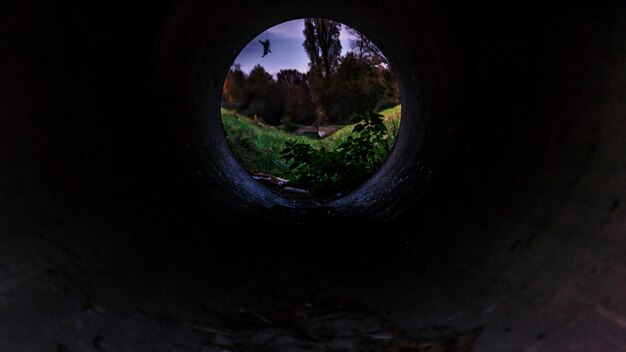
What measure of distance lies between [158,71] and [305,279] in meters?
1.35

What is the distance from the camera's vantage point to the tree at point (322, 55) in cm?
1978

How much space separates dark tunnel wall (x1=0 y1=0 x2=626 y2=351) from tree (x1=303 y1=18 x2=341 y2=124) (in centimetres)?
1691

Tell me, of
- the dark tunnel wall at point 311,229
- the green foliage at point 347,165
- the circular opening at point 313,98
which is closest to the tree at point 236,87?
the circular opening at point 313,98

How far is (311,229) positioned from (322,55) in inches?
693

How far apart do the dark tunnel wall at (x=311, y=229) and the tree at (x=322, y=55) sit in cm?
1691

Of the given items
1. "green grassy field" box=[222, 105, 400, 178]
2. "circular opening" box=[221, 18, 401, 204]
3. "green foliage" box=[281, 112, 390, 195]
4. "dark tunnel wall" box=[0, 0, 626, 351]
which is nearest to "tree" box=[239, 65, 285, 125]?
"circular opening" box=[221, 18, 401, 204]

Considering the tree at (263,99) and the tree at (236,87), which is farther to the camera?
the tree at (236,87)

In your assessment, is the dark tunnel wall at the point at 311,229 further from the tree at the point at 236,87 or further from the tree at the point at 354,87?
the tree at the point at 236,87

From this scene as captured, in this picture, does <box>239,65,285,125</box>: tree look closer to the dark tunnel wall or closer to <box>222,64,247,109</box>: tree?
<box>222,64,247,109</box>: tree

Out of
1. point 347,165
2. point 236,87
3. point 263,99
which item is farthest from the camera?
point 236,87

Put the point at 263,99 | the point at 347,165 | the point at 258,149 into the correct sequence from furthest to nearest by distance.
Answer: the point at 263,99 < the point at 258,149 < the point at 347,165

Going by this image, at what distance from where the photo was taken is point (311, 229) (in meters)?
3.50

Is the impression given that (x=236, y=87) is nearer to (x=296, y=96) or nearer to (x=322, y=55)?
(x=296, y=96)

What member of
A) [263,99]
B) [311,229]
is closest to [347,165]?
[311,229]
